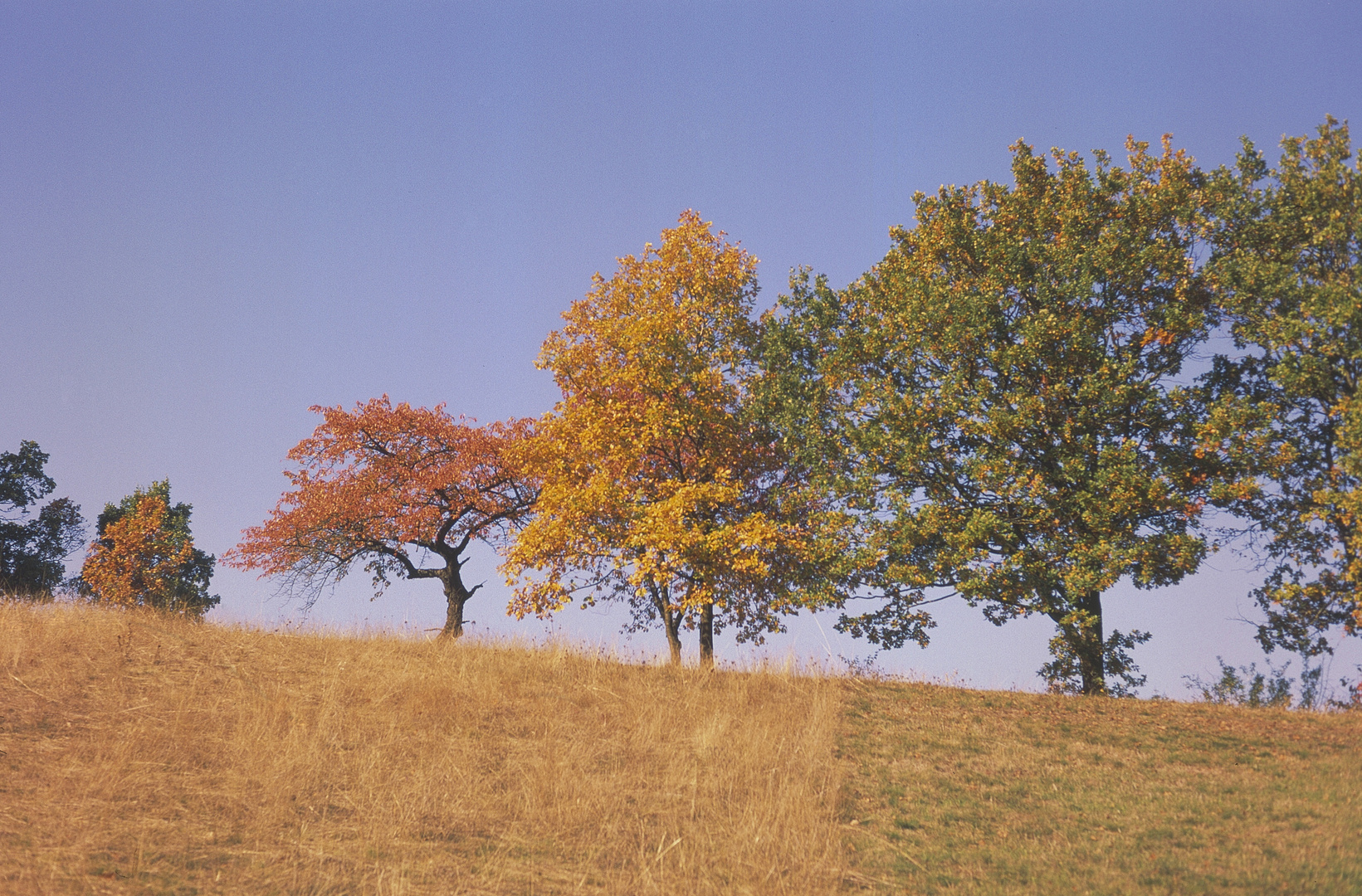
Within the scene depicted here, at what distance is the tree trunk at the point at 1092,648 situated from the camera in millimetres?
21219

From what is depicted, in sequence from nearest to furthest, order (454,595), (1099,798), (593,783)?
(593,783)
(1099,798)
(454,595)

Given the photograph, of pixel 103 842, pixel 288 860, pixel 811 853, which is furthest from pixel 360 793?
pixel 811 853

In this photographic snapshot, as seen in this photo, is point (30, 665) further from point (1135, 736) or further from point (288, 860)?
point (1135, 736)

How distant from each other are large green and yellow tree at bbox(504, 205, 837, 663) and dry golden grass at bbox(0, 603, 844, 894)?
3.25 m

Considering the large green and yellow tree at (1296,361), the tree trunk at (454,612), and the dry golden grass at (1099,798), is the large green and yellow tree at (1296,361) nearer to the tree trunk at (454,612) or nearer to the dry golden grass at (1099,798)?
the dry golden grass at (1099,798)

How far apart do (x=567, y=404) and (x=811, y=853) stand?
15.0 meters

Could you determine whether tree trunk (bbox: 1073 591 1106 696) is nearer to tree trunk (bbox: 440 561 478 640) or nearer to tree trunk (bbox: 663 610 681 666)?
tree trunk (bbox: 663 610 681 666)

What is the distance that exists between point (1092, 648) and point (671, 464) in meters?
11.3

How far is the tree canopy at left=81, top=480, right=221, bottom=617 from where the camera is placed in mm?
35375

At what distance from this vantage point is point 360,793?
1255 centimetres

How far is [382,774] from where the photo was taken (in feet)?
43.3

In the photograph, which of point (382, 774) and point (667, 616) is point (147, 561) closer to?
point (667, 616)

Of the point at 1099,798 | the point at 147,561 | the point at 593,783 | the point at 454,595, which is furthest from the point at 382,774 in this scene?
the point at 147,561

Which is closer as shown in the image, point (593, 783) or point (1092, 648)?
point (593, 783)
